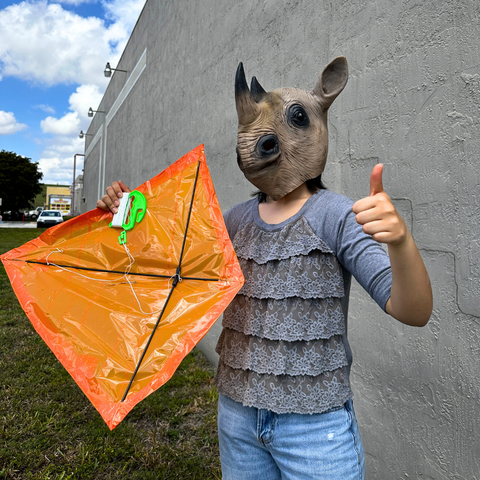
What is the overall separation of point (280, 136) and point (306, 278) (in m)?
0.45

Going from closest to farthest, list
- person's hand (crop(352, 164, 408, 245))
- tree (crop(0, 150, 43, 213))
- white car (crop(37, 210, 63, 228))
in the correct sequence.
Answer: person's hand (crop(352, 164, 408, 245))
white car (crop(37, 210, 63, 228))
tree (crop(0, 150, 43, 213))

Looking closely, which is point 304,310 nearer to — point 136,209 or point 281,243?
point 281,243

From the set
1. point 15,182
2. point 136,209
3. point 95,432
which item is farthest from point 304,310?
point 15,182

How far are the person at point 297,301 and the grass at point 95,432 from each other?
61.4 inches

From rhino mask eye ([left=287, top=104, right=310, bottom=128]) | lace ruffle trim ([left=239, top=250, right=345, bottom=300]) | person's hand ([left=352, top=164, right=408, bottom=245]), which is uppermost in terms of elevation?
rhino mask eye ([left=287, top=104, right=310, bottom=128])

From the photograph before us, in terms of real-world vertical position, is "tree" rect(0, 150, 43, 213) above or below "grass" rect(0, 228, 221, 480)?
above

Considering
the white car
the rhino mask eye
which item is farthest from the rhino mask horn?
the white car

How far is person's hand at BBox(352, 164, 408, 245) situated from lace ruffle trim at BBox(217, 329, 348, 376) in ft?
1.27

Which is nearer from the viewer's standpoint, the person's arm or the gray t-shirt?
the person's arm

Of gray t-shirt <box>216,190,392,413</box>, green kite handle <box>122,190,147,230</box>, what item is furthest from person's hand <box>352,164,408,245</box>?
green kite handle <box>122,190,147,230</box>

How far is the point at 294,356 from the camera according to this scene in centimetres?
106

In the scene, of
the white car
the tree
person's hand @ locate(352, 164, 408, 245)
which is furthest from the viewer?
the tree

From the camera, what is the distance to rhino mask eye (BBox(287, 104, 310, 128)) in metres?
1.17

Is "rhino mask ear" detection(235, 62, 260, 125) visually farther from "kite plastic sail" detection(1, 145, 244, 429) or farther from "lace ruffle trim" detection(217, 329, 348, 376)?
"lace ruffle trim" detection(217, 329, 348, 376)
